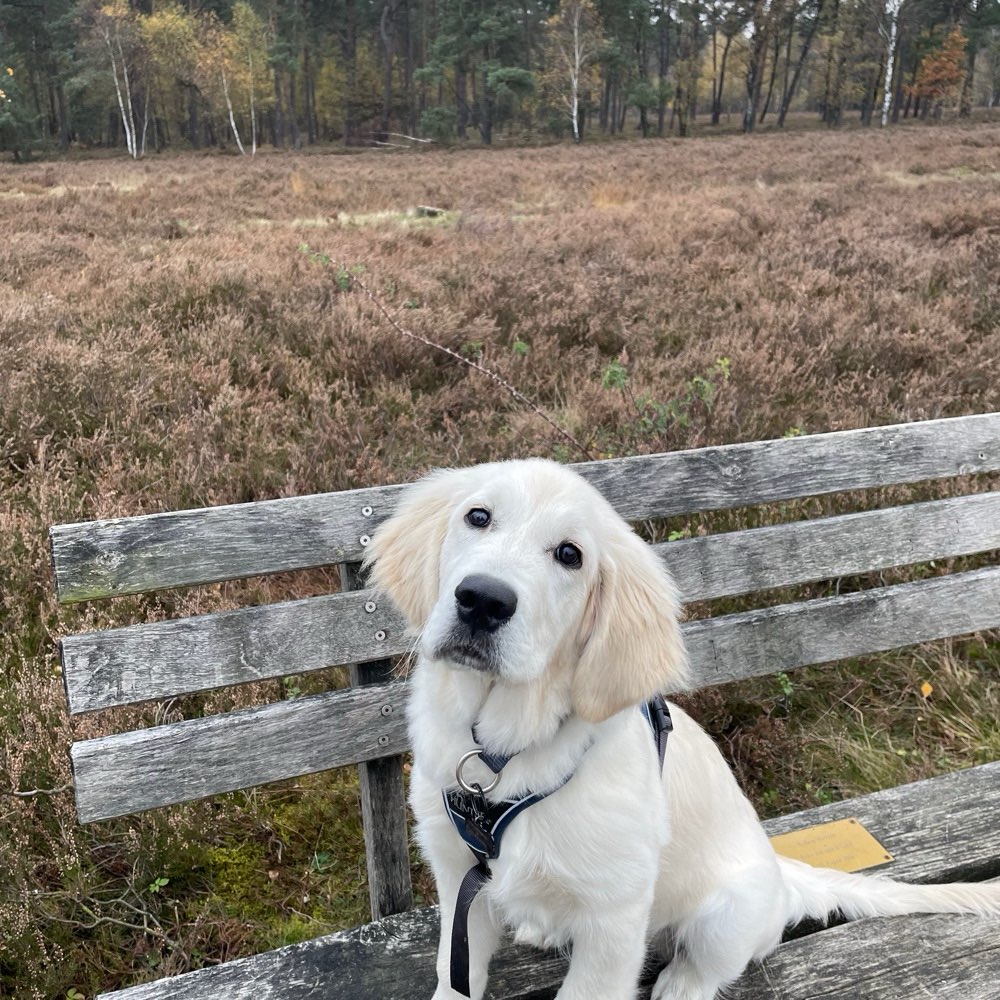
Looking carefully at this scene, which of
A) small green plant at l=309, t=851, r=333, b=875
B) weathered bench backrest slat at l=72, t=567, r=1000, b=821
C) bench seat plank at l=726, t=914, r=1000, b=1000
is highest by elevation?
weathered bench backrest slat at l=72, t=567, r=1000, b=821

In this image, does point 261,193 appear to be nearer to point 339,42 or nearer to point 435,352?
point 435,352

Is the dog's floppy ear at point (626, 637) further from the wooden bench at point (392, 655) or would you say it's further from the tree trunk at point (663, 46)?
the tree trunk at point (663, 46)

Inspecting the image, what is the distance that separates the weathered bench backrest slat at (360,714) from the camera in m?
1.70

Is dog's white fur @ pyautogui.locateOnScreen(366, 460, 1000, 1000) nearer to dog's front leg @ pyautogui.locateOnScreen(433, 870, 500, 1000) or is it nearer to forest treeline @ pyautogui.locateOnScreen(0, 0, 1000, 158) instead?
dog's front leg @ pyautogui.locateOnScreen(433, 870, 500, 1000)

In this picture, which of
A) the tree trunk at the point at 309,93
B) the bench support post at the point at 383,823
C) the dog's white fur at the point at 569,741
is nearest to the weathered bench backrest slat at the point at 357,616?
the bench support post at the point at 383,823

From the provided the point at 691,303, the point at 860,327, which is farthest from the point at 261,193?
the point at 860,327

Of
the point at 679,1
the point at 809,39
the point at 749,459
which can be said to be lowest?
the point at 749,459

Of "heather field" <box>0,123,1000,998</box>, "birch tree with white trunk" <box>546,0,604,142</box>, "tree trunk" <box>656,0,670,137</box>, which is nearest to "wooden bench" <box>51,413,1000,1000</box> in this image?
"heather field" <box>0,123,1000,998</box>

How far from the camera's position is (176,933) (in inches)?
82.5

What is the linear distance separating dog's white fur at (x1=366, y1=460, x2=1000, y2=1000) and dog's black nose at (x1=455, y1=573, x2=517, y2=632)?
0.02 m

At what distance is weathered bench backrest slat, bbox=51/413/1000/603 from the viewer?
1663mm

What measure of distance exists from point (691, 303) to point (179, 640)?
576 cm

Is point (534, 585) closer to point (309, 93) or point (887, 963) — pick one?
point (887, 963)

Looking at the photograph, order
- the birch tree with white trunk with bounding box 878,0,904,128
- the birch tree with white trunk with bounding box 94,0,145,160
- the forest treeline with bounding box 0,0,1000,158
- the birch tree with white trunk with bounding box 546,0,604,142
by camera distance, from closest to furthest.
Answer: the birch tree with white trunk with bounding box 94,0,145,160, the birch tree with white trunk with bounding box 878,0,904,128, the birch tree with white trunk with bounding box 546,0,604,142, the forest treeline with bounding box 0,0,1000,158
